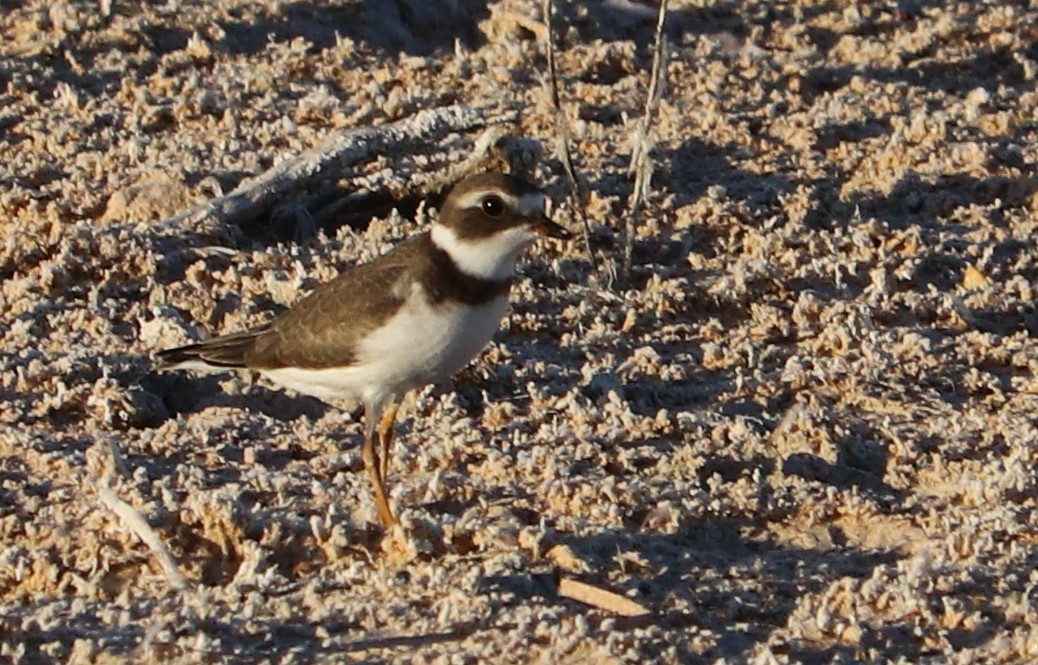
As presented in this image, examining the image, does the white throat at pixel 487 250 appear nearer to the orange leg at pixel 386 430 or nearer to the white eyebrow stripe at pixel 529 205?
the white eyebrow stripe at pixel 529 205

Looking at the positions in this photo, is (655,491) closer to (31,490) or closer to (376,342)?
(376,342)

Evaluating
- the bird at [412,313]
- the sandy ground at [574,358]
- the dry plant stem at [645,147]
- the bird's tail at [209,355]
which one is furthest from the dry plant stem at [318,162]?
the bird at [412,313]

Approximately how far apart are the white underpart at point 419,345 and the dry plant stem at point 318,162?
1910 millimetres

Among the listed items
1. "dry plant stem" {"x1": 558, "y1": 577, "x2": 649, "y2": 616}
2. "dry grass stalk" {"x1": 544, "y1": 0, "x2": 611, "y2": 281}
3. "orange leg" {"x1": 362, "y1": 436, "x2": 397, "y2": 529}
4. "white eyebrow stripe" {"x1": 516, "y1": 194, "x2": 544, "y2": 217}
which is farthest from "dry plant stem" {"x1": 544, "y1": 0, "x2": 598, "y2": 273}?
"dry plant stem" {"x1": 558, "y1": 577, "x2": 649, "y2": 616}

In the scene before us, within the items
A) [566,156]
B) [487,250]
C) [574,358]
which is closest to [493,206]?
[487,250]

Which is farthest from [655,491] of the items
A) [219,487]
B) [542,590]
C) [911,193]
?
[911,193]

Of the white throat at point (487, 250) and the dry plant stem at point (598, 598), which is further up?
the white throat at point (487, 250)

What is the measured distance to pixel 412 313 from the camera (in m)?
5.74

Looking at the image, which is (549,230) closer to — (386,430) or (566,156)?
(386,430)

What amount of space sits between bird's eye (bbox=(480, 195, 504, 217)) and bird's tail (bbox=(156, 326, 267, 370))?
3.29 feet

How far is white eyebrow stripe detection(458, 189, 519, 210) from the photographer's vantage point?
5.90 metres

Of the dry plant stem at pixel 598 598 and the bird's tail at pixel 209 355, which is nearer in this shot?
the dry plant stem at pixel 598 598

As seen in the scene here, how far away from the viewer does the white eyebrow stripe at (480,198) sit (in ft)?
19.4

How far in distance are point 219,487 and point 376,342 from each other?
0.74 meters
